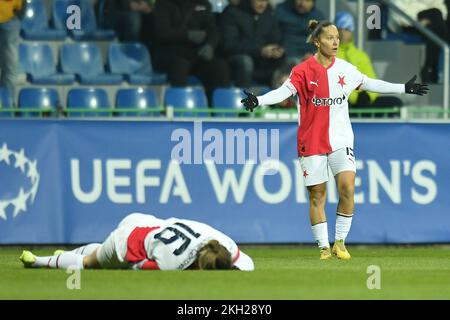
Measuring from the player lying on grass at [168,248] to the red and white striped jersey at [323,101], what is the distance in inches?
90.3

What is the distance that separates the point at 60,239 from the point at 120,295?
6.72m

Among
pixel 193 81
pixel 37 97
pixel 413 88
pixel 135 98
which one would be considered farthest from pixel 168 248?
pixel 193 81

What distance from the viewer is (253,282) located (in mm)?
12438

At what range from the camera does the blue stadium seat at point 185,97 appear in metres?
21.3

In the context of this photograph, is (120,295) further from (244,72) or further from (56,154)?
(244,72)

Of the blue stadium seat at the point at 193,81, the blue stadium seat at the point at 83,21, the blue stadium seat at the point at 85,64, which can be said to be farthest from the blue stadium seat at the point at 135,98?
the blue stadium seat at the point at 83,21

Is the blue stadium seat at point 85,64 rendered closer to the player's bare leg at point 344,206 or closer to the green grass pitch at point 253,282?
the green grass pitch at point 253,282

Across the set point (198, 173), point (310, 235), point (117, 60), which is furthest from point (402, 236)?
point (117, 60)

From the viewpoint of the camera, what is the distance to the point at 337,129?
15289 mm

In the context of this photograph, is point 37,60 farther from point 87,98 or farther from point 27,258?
point 27,258

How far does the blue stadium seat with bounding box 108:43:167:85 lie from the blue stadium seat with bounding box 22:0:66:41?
82 centimetres

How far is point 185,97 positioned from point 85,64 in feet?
5.96

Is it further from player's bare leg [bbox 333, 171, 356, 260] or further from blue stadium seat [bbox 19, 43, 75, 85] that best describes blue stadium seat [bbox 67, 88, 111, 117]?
player's bare leg [bbox 333, 171, 356, 260]

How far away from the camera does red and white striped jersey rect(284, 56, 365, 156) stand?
15.2 m
